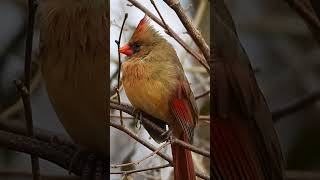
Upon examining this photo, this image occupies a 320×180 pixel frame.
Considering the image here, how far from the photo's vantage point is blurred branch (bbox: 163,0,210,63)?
5.35ft

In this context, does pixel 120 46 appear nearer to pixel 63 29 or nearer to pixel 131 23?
pixel 131 23

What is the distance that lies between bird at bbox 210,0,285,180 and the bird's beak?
0.27 meters

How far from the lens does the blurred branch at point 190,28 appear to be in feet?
5.35

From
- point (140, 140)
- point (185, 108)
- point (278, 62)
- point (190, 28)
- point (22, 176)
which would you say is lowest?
point (22, 176)

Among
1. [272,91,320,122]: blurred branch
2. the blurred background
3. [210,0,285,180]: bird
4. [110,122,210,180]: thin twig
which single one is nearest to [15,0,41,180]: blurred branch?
[110,122,210,180]: thin twig

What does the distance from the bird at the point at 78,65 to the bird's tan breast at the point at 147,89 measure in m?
0.09

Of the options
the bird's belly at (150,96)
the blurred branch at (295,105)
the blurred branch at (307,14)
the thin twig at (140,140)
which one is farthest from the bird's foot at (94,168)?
the blurred branch at (307,14)

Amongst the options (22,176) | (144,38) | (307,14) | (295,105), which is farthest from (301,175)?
(22,176)

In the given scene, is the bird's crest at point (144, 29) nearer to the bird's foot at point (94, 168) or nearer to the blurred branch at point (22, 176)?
the bird's foot at point (94, 168)

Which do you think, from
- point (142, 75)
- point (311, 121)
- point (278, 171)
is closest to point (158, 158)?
point (142, 75)

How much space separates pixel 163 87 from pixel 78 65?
323 millimetres

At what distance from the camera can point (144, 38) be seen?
1.70m

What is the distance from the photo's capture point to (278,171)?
1.63 meters

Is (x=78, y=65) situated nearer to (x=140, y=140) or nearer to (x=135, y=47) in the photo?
(x=135, y=47)
